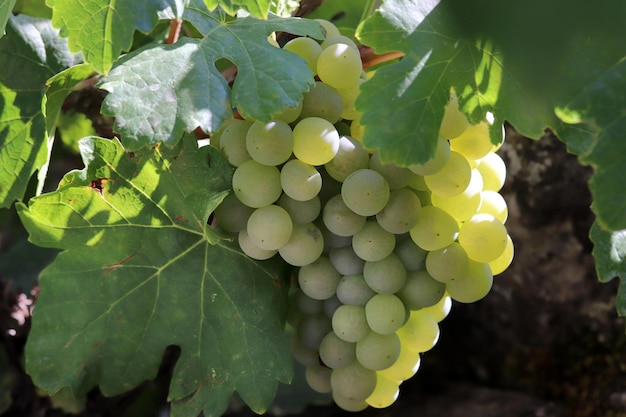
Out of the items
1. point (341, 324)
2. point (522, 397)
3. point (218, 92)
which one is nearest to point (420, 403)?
point (522, 397)

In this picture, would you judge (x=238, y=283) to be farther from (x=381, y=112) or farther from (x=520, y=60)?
(x=520, y=60)

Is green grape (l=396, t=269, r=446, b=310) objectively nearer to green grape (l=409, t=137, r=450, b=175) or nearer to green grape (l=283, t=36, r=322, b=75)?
green grape (l=409, t=137, r=450, b=175)

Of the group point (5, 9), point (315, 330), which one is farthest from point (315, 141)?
point (5, 9)

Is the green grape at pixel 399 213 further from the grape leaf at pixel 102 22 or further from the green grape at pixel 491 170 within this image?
the grape leaf at pixel 102 22

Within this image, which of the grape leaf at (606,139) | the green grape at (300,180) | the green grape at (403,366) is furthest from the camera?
the green grape at (403,366)

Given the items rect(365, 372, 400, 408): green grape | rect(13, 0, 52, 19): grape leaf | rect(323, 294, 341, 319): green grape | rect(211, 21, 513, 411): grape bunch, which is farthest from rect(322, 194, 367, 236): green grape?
rect(13, 0, 52, 19): grape leaf

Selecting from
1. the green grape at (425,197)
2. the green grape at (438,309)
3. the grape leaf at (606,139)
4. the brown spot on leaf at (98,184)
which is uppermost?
the grape leaf at (606,139)

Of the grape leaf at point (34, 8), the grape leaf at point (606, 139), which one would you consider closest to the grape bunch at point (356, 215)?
the grape leaf at point (606, 139)

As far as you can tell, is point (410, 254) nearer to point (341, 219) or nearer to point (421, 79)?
point (341, 219)
